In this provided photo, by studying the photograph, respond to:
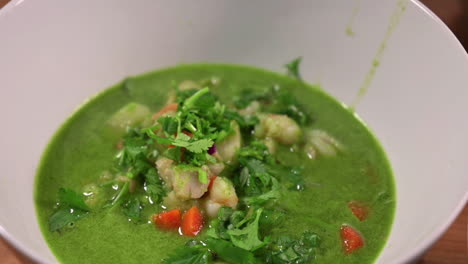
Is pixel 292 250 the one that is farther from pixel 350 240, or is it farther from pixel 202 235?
pixel 202 235

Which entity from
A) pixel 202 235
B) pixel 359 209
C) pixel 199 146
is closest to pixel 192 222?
pixel 202 235

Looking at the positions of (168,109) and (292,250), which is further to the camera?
(168,109)

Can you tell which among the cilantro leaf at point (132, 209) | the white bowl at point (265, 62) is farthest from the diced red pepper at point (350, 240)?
the cilantro leaf at point (132, 209)

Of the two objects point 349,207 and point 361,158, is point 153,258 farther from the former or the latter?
point 361,158

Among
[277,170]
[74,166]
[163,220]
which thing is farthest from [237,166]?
[74,166]

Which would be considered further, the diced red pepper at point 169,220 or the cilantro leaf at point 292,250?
the diced red pepper at point 169,220

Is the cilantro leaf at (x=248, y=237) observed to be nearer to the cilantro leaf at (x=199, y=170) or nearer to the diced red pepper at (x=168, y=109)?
the cilantro leaf at (x=199, y=170)
